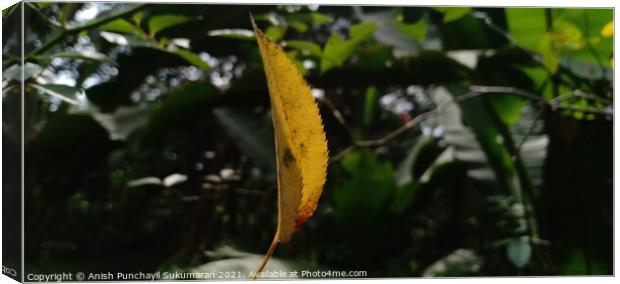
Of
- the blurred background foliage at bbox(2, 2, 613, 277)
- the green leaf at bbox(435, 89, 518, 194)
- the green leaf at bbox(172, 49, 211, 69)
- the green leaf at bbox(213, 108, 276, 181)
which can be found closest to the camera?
the green leaf at bbox(172, 49, 211, 69)

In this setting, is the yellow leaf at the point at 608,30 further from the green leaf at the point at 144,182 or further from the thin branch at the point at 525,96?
the green leaf at the point at 144,182

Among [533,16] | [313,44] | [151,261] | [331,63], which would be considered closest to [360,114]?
[331,63]

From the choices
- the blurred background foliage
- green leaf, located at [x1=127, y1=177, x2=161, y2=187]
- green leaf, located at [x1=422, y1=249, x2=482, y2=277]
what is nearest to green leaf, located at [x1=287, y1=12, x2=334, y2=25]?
the blurred background foliage

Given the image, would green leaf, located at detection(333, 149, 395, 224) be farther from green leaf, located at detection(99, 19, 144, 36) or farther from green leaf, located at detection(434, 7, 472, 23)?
green leaf, located at detection(99, 19, 144, 36)

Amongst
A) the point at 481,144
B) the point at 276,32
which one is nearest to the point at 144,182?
the point at 276,32

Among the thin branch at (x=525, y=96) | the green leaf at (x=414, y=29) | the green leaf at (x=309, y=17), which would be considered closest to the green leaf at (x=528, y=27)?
the thin branch at (x=525, y=96)

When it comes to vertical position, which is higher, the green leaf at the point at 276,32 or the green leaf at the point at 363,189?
the green leaf at the point at 276,32

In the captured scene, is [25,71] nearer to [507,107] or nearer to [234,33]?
[234,33]
